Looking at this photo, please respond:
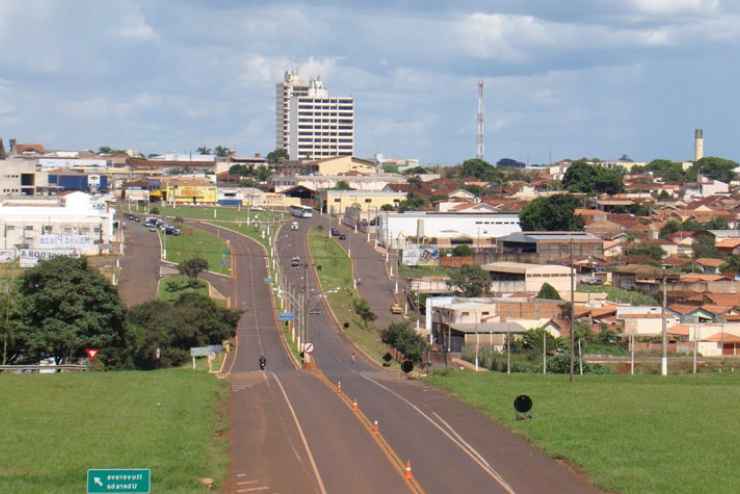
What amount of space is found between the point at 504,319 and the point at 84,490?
2381 inches

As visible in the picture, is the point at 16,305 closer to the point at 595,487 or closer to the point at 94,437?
the point at 94,437

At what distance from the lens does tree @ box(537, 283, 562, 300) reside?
314 feet

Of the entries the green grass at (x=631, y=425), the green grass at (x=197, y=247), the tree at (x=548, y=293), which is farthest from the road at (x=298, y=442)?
the green grass at (x=197, y=247)

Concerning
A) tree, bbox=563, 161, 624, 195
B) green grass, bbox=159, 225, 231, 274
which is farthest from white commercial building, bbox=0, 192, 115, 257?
tree, bbox=563, 161, 624, 195

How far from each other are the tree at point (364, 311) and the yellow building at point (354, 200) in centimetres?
7264

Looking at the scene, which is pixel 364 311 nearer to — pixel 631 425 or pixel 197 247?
pixel 197 247

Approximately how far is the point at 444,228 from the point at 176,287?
50.1 meters

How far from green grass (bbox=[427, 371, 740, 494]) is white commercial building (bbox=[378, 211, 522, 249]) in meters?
86.0

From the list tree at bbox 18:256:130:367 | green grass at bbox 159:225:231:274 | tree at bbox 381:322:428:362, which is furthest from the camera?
green grass at bbox 159:225:231:274

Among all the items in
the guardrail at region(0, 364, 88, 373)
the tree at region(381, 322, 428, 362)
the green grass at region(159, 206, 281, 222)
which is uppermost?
the green grass at region(159, 206, 281, 222)

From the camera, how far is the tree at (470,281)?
101 meters

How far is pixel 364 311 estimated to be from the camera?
93.2 metres

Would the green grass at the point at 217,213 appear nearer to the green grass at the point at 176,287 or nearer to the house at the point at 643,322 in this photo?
the green grass at the point at 176,287

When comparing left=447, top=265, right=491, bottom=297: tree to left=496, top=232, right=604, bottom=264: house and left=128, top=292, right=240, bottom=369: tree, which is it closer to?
left=496, top=232, right=604, bottom=264: house
